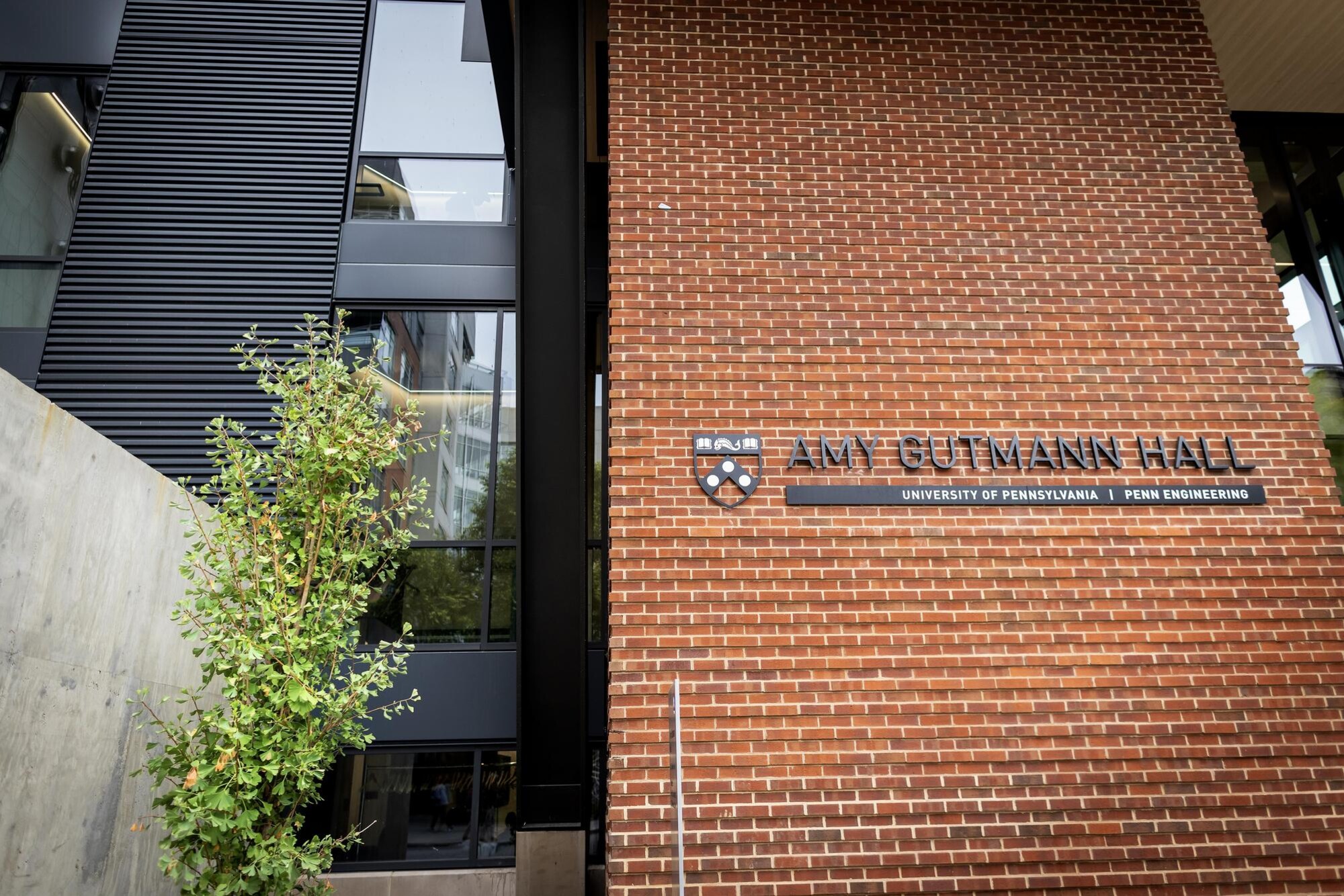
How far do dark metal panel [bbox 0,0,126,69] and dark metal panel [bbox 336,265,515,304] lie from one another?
351cm

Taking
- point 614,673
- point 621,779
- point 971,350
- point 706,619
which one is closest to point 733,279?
point 971,350

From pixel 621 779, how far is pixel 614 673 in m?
0.57

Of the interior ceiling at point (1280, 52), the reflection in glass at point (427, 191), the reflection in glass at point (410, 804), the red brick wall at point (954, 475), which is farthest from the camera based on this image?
the reflection in glass at point (427, 191)

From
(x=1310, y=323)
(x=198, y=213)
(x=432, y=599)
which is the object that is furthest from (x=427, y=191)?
(x=1310, y=323)

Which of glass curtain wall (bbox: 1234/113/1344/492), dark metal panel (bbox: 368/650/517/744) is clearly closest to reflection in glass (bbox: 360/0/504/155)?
dark metal panel (bbox: 368/650/517/744)

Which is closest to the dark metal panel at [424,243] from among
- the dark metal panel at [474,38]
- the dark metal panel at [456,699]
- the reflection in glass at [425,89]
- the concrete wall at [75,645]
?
the reflection in glass at [425,89]

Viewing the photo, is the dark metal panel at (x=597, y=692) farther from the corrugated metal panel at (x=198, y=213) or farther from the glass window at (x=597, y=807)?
the corrugated metal panel at (x=198, y=213)

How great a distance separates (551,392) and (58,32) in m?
6.89

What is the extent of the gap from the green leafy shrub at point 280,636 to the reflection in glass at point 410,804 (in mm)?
2162

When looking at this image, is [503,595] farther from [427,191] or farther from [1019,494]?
[1019,494]

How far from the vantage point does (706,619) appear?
525 centimetres

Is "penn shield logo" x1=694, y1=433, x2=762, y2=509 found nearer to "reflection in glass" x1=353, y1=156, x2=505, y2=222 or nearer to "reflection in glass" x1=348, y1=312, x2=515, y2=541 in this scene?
"reflection in glass" x1=348, y1=312, x2=515, y2=541

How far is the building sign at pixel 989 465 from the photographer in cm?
553

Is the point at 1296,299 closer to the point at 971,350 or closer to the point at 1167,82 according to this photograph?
the point at 1167,82
